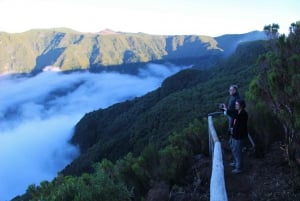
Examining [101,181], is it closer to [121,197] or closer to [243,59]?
[121,197]

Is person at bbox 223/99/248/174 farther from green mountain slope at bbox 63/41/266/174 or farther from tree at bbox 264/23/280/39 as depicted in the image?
green mountain slope at bbox 63/41/266/174

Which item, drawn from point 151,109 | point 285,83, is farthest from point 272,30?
point 151,109

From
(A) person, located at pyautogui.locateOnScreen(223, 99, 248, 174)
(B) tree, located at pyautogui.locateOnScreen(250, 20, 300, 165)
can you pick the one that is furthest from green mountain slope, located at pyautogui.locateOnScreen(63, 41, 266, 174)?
(B) tree, located at pyautogui.locateOnScreen(250, 20, 300, 165)

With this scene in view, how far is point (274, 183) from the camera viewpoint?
6508mm

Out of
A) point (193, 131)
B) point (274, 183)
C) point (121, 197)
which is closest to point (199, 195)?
point (274, 183)

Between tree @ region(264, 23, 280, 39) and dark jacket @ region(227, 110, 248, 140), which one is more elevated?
tree @ region(264, 23, 280, 39)

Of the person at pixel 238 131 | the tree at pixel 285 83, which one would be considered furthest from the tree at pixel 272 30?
the person at pixel 238 131

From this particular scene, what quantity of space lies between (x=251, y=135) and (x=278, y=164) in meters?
1.40

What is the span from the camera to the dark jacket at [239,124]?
7.14 m

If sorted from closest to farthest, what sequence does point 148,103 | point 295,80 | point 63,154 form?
point 295,80 → point 148,103 → point 63,154

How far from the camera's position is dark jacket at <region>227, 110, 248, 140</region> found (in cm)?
714

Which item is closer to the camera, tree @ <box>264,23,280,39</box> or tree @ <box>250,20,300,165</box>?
tree @ <box>250,20,300,165</box>

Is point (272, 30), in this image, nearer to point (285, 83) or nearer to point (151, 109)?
point (285, 83)

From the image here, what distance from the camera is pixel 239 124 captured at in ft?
23.6
